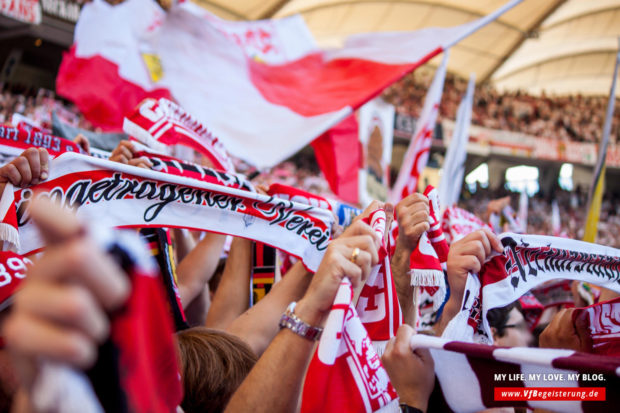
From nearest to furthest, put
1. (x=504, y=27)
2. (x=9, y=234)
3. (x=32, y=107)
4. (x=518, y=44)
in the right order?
(x=9, y=234) < (x=32, y=107) < (x=504, y=27) < (x=518, y=44)

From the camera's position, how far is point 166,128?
2158 millimetres

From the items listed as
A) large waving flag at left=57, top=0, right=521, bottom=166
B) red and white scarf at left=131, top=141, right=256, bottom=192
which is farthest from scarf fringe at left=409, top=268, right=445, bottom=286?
large waving flag at left=57, top=0, right=521, bottom=166

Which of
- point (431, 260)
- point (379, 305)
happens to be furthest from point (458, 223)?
point (379, 305)

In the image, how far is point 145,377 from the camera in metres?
0.50

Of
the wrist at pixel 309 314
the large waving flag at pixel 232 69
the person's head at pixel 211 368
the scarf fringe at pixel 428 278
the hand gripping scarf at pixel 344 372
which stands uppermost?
the large waving flag at pixel 232 69

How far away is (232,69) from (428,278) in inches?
132

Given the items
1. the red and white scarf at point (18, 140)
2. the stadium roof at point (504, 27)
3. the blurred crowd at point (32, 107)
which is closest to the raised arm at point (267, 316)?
the red and white scarf at point (18, 140)

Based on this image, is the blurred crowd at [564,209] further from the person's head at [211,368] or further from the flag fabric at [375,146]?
the person's head at [211,368]

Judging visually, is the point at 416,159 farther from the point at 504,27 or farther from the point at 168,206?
the point at 504,27

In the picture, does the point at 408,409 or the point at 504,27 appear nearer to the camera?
the point at 408,409

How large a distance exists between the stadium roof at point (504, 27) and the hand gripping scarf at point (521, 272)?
50.6 feet

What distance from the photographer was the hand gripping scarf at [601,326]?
1304mm

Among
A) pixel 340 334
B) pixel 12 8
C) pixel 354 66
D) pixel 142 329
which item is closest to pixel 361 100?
pixel 354 66

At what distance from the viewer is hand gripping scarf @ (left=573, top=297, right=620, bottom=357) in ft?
4.28
